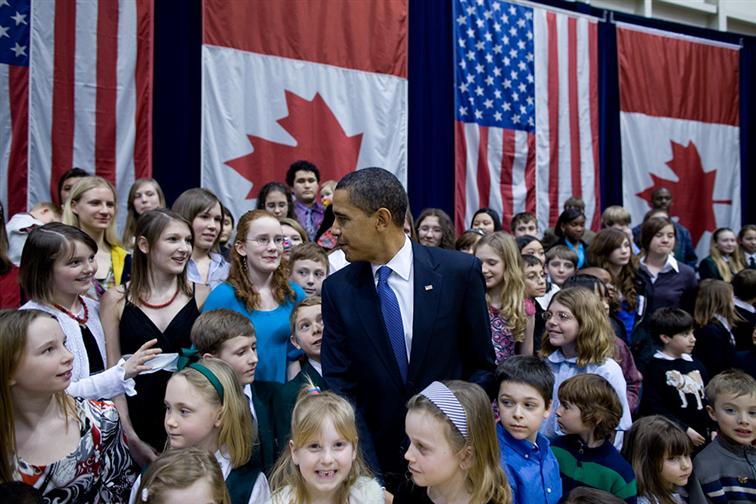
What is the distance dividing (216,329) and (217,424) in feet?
1.71

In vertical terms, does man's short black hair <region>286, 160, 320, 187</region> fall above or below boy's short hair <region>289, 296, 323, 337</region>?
above

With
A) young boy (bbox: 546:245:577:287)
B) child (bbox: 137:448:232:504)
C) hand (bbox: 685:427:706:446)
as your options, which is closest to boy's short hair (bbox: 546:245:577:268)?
young boy (bbox: 546:245:577:287)

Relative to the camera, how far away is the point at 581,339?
13.4ft

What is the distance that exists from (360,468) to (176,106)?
5.50m

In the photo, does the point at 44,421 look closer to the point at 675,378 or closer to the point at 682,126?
the point at 675,378

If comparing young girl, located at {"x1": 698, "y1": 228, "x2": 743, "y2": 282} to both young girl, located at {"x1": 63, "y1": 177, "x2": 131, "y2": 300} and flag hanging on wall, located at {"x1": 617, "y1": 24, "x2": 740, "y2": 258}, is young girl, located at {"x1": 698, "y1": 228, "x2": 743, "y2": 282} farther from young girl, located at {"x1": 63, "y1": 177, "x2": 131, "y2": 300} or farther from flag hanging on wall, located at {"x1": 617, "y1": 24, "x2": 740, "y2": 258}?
young girl, located at {"x1": 63, "y1": 177, "x2": 131, "y2": 300}

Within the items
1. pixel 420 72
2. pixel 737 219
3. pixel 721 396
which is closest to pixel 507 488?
pixel 721 396

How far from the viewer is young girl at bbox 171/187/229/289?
179 inches

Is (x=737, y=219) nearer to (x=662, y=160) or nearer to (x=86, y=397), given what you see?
(x=662, y=160)

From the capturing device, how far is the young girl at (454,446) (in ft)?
8.48

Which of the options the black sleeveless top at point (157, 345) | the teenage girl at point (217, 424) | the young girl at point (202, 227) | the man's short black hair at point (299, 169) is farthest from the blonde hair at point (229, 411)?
the man's short black hair at point (299, 169)

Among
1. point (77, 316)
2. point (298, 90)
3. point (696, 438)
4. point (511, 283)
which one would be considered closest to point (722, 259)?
point (696, 438)

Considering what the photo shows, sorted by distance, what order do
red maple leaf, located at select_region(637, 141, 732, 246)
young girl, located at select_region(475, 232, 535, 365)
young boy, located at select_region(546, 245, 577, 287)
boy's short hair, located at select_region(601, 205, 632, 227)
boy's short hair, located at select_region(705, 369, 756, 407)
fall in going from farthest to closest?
1. red maple leaf, located at select_region(637, 141, 732, 246)
2. boy's short hair, located at select_region(601, 205, 632, 227)
3. young boy, located at select_region(546, 245, 577, 287)
4. young girl, located at select_region(475, 232, 535, 365)
5. boy's short hair, located at select_region(705, 369, 756, 407)

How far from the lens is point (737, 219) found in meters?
11.9
